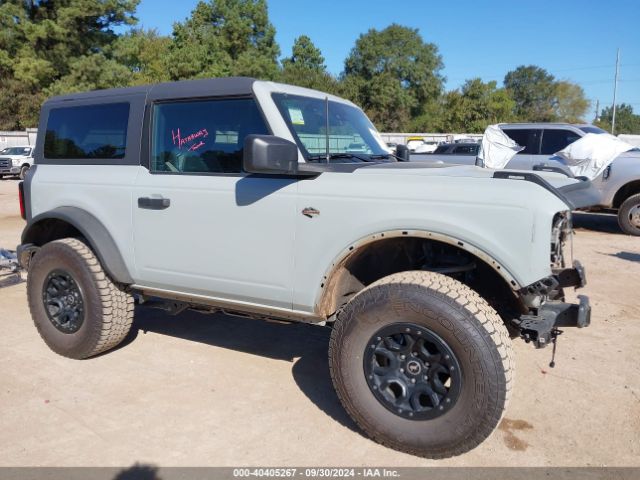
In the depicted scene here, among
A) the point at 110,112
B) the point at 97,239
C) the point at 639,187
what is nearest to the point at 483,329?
the point at 97,239

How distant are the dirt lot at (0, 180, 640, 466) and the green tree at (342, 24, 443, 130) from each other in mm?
54297

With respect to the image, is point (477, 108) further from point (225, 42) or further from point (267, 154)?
point (267, 154)

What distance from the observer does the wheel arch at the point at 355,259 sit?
2830 millimetres

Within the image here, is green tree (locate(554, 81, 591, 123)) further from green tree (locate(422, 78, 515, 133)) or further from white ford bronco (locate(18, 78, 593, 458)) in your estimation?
white ford bronco (locate(18, 78, 593, 458))

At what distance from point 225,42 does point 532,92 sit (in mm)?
56001

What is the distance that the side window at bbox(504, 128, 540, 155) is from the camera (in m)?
11.1

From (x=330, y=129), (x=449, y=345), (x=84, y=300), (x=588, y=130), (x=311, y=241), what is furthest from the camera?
(x=588, y=130)

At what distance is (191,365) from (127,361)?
0.53m

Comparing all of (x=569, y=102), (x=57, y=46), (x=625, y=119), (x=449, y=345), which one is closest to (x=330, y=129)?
(x=449, y=345)

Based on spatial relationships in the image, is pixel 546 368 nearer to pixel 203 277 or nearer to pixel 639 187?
pixel 203 277

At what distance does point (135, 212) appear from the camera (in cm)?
390

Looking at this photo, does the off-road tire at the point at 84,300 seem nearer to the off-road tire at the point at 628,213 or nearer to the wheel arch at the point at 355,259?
the wheel arch at the point at 355,259

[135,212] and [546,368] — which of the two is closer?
[135,212]

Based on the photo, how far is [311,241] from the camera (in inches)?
129
